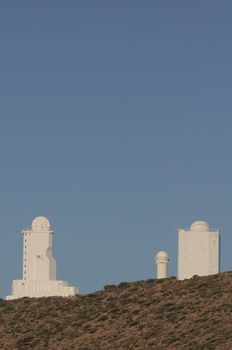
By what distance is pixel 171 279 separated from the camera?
6069cm

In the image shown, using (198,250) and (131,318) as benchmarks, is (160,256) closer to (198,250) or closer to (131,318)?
(198,250)

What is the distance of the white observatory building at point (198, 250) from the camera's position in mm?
175750

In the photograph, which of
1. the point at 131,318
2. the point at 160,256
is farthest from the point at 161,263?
the point at 131,318

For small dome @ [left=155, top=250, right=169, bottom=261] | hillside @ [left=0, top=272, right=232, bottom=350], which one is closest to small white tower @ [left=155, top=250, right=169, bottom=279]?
small dome @ [left=155, top=250, right=169, bottom=261]

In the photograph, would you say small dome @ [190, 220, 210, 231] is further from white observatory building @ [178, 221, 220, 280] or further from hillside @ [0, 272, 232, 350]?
hillside @ [0, 272, 232, 350]

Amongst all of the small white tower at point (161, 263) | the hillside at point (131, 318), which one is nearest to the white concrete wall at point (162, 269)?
the small white tower at point (161, 263)

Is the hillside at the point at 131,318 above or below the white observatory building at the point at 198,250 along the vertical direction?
below

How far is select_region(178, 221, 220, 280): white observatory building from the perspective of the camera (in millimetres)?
175750

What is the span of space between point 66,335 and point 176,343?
25.4 feet

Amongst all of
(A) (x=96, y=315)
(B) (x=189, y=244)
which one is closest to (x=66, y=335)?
(A) (x=96, y=315)

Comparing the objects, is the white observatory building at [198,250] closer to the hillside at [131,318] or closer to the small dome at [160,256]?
the small dome at [160,256]

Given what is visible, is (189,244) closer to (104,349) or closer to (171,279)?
(171,279)

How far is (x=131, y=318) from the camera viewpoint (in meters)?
54.2

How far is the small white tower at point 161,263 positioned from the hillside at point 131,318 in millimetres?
110177
